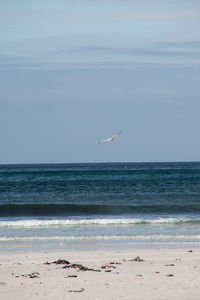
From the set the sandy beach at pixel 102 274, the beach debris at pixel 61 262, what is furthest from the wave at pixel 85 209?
the beach debris at pixel 61 262

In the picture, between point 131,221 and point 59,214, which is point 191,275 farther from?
point 59,214

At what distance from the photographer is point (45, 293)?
12109 mm

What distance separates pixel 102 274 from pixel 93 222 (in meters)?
12.9

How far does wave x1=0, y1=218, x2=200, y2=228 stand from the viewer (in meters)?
26.3

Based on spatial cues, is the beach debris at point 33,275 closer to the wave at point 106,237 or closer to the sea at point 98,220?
the sea at point 98,220

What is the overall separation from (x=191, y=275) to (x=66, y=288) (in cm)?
299

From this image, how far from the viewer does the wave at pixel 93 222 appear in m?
26.3

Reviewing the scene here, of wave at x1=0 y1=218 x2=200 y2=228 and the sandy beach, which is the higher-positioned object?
the sandy beach

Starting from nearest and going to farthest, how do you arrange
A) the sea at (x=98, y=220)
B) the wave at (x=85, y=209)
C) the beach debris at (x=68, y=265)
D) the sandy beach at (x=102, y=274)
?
1. the sandy beach at (x=102, y=274)
2. the beach debris at (x=68, y=265)
3. the sea at (x=98, y=220)
4. the wave at (x=85, y=209)

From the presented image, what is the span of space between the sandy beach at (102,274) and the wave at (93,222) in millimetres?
8637

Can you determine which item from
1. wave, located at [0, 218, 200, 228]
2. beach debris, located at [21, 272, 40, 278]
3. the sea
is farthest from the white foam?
beach debris, located at [21, 272, 40, 278]

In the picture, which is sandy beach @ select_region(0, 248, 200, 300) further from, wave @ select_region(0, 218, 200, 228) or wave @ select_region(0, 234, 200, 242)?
wave @ select_region(0, 218, 200, 228)

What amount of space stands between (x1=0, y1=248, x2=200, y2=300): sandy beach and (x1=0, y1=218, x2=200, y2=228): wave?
8637 mm

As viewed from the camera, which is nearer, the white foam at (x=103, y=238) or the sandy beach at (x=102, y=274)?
the sandy beach at (x=102, y=274)
